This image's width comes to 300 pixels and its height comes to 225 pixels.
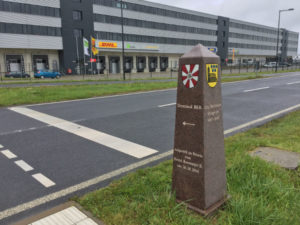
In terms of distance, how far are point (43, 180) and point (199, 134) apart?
2562mm

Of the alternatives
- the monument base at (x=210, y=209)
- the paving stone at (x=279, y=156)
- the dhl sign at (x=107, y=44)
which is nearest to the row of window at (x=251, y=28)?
the dhl sign at (x=107, y=44)

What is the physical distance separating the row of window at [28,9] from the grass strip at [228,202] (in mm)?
43872

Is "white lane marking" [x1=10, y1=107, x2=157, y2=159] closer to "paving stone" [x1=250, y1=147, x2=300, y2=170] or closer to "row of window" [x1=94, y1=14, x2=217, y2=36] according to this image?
"paving stone" [x1=250, y1=147, x2=300, y2=170]

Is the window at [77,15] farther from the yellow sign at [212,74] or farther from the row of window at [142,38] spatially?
the yellow sign at [212,74]

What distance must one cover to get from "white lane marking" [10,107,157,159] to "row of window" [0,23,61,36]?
36739 millimetres

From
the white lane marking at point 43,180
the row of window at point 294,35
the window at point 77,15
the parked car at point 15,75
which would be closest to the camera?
the white lane marking at point 43,180

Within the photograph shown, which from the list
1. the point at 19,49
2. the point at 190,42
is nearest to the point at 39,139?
the point at 19,49

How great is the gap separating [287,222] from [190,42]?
2676 inches

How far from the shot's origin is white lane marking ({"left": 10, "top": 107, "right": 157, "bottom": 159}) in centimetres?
507

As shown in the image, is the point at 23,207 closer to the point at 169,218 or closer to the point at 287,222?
the point at 169,218

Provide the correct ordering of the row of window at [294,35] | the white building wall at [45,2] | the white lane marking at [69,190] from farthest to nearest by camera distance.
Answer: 1. the row of window at [294,35]
2. the white building wall at [45,2]
3. the white lane marking at [69,190]

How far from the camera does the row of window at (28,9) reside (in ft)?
125

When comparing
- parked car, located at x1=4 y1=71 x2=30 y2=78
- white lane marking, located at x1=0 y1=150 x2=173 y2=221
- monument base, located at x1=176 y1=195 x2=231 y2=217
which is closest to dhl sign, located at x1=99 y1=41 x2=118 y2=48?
parked car, located at x1=4 y1=71 x2=30 y2=78

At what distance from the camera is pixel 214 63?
272 centimetres
